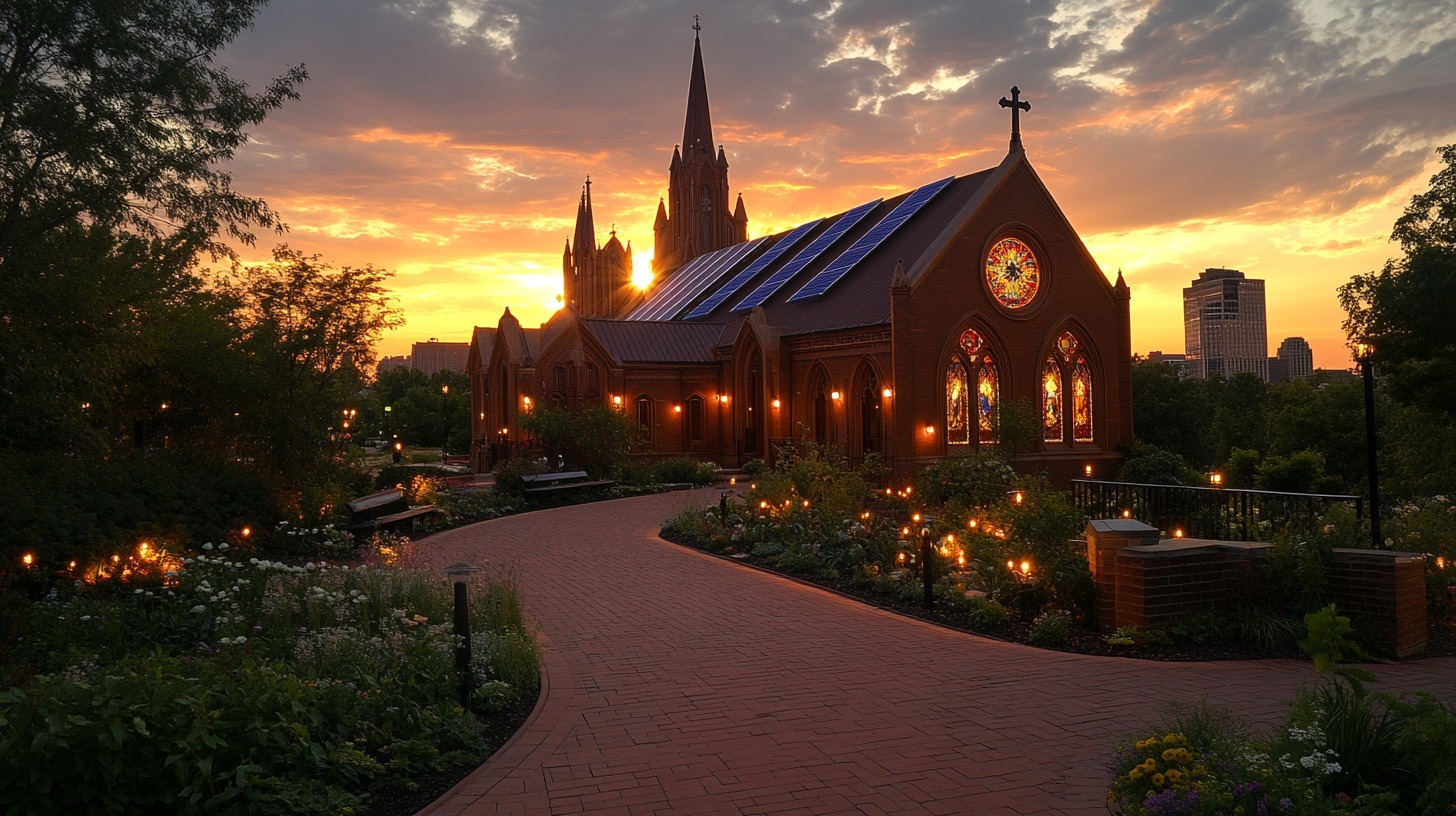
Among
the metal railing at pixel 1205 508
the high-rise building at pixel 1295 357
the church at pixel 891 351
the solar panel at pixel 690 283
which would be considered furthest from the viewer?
the high-rise building at pixel 1295 357

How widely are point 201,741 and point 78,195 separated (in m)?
9.56

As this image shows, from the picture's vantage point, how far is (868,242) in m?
33.0

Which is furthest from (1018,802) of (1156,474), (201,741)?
(1156,474)

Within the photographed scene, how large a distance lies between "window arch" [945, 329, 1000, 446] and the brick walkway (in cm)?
1811

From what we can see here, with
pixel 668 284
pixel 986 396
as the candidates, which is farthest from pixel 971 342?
pixel 668 284

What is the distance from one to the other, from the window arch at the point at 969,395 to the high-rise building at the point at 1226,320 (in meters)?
148

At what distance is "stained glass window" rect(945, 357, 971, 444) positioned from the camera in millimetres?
28609

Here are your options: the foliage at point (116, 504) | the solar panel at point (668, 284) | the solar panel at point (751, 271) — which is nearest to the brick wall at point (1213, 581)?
the foliage at point (116, 504)

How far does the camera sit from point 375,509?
18.5 m

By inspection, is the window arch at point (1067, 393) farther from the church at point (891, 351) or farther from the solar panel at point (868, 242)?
the solar panel at point (868, 242)

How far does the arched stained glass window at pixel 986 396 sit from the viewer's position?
28828 millimetres

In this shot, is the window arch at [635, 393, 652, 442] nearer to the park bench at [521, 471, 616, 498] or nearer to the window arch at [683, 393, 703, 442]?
the window arch at [683, 393, 703, 442]

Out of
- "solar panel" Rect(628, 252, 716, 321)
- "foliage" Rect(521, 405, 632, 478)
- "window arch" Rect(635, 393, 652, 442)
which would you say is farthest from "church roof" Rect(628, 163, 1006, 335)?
"foliage" Rect(521, 405, 632, 478)

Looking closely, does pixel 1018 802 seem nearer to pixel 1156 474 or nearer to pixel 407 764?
pixel 407 764
